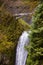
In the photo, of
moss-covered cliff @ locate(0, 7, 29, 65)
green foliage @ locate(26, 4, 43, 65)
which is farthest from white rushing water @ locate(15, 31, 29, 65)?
green foliage @ locate(26, 4, 43, 65)

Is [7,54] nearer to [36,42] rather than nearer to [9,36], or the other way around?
[9,36]

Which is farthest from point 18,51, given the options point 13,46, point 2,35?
point 2,35

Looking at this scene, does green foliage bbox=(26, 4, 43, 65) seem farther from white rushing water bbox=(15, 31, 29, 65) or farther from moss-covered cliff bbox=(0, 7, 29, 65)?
moss-covered cliff bbox=(0, 7, 29, 65)

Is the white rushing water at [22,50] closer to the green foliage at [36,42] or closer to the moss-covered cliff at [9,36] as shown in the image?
the moss-covered cliff at [9,36]

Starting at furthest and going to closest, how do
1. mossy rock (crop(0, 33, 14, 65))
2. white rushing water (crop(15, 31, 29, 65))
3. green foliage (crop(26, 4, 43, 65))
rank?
mossy rock (crop(0, 33, 14, 65))
white rushing water (crop(15, 31, 29, 65))
green foliage (crop(26, 4, 43, 65))

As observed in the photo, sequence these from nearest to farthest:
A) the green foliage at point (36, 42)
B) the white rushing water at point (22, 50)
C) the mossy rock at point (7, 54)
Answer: the green foliage at point (36, 42) < the white rushing water at point (22, 50) < the mossy rock at point (7, 54)

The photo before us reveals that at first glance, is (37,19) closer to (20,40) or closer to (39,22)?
(39,22)

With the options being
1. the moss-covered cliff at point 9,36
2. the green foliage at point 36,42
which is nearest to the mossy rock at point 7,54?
the moss-covered cliff at point 9,36
